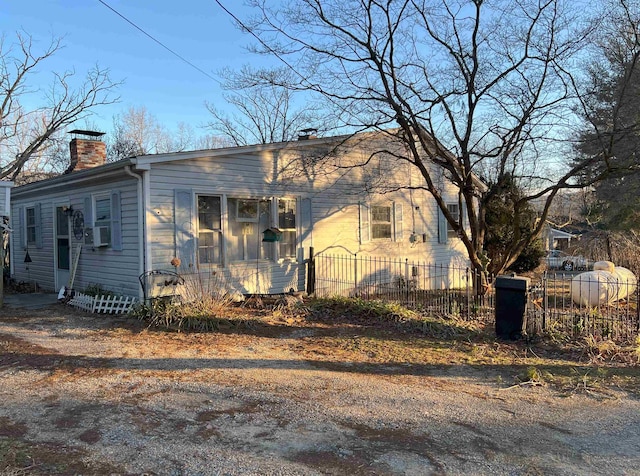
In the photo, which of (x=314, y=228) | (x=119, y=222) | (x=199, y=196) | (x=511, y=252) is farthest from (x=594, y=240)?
(x=119, y=222)

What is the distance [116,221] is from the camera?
9594 millimetres

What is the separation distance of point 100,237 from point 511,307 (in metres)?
7.85

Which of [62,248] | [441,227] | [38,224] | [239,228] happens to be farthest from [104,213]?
[441,227]

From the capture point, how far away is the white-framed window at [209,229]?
9742 mm

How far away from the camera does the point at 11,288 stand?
1312 centimetres

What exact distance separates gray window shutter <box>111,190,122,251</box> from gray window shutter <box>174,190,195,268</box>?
3.97 ft

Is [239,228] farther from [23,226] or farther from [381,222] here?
[23,226]

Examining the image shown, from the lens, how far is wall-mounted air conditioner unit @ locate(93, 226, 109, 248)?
9.89 metres

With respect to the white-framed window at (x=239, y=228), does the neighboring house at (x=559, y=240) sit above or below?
below

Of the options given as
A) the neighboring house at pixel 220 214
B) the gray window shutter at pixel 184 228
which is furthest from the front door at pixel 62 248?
the gray window shutter at pixel 184 228

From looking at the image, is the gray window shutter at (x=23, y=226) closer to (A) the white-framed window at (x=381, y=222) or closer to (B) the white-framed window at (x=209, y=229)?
(B) the white-framed window at (x=209, y=229)

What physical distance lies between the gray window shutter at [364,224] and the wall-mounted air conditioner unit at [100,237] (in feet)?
20.0

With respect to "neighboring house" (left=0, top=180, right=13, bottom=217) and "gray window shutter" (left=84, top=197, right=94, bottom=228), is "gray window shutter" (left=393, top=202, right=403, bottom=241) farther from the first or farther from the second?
"neighboring house" (left=0, top=180, right=13, bottom=217)

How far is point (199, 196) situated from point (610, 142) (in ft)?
27.3
